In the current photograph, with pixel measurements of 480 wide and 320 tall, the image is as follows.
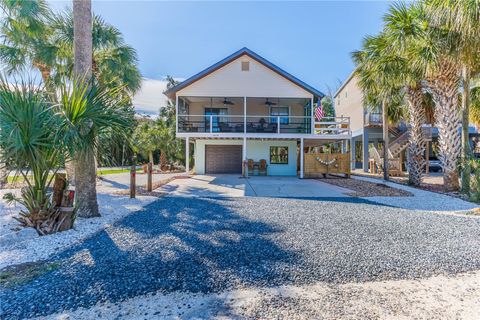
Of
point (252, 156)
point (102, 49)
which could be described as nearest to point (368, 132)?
point (252, 156)

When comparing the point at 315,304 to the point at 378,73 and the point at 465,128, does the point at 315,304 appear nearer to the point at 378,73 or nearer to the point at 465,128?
the point at 465,128

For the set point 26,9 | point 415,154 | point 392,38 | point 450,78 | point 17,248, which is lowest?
point 17,248

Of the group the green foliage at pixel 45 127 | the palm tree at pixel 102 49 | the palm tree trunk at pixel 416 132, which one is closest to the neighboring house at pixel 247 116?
the palm tree trunk at pixel 416 132

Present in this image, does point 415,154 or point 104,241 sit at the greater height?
point 415,154

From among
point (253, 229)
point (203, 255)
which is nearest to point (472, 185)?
point (253, 229)

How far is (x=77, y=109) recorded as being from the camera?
4.93 metres

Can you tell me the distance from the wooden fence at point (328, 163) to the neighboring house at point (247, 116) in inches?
26.1

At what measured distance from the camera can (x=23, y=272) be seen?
139 inches

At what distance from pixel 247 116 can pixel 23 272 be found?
47.2 feet

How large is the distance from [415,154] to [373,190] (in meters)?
3.65

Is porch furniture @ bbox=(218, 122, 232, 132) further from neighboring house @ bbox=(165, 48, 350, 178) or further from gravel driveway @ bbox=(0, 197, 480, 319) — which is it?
gravel driveway @ bbox=(0, 197, 480, 319)

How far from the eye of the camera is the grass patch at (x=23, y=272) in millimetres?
3242

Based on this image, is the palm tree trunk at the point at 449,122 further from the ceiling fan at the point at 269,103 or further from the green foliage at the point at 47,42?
the green foliage at the point at 47,42

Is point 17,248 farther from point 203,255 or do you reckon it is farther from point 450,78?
point 450,78
